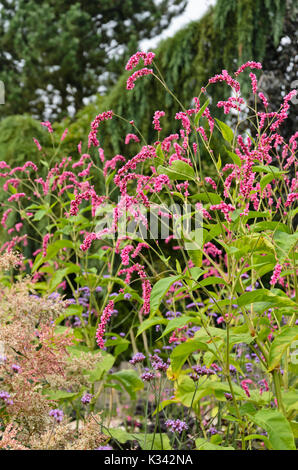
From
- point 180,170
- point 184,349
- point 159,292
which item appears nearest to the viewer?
point 159,292

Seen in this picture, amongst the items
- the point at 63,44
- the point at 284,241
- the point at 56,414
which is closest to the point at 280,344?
the point at 284,241

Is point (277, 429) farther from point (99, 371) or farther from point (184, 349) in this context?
point (99, 371)

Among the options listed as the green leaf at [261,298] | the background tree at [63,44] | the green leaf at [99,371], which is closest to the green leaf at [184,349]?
the green leaf at [261,298]

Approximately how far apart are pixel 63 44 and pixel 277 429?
975 cm

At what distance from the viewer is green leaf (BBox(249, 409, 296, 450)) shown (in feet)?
3.99

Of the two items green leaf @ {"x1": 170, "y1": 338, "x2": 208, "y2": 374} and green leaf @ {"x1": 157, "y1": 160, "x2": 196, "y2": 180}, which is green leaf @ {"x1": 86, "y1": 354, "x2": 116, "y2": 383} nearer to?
green leaf @ {"x1": 170, "y1": 338, "x2": 208, "y2": 374}

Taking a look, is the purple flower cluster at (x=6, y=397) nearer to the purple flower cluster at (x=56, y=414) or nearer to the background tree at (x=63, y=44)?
the purple flower cluster at (x=56, y=414)

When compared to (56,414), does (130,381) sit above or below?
below

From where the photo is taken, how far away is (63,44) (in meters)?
9.77

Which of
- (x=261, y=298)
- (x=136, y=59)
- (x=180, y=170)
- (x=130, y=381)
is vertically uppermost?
(x=136, y=59)

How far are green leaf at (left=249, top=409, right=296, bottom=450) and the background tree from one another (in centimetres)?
920

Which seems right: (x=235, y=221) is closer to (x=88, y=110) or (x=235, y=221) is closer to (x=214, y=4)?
(x=214, y=4)

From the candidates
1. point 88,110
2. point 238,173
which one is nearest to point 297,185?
point 238,173
